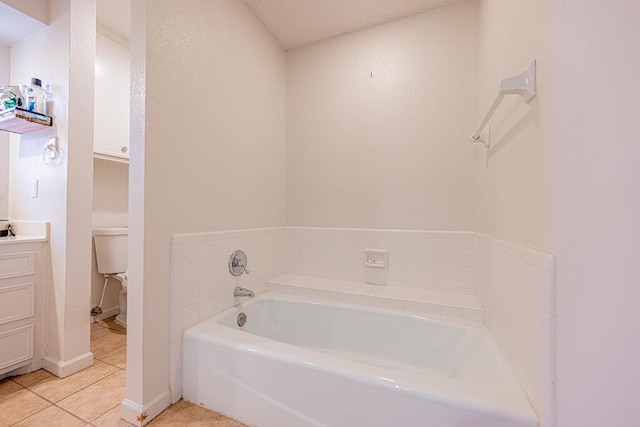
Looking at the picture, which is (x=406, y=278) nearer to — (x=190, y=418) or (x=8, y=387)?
(x=190, y=418)

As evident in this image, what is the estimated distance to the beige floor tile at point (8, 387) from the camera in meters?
1.32

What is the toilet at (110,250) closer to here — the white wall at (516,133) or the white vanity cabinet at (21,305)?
the white vanity cabinet at (21,305)

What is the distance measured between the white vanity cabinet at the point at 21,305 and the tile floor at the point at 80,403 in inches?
4.6

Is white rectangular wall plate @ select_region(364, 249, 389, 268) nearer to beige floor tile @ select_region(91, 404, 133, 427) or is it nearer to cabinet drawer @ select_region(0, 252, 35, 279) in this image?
beige floor tile @ select_region(91, 404, 133, 427)

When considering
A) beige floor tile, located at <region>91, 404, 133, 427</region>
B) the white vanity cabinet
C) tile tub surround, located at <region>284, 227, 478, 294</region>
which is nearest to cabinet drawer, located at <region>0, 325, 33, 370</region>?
the white vanity cabinet

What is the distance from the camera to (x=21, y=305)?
1.48 m

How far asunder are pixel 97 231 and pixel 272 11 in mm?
2202

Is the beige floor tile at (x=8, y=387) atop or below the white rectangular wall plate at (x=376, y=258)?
below

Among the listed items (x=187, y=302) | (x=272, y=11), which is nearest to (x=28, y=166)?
(x=187, y=302)

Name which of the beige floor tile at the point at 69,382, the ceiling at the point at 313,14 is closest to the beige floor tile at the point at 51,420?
the beige floor tile at the point at 69,382

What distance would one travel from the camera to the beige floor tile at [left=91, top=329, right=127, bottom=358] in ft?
5.81

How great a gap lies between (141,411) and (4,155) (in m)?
2.12

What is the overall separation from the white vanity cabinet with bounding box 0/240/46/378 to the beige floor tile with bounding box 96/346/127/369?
319 mm

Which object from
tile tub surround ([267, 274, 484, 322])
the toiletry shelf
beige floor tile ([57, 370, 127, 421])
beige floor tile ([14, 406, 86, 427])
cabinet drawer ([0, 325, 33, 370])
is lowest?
beige floor tile ([57, 370, 127, 421])
